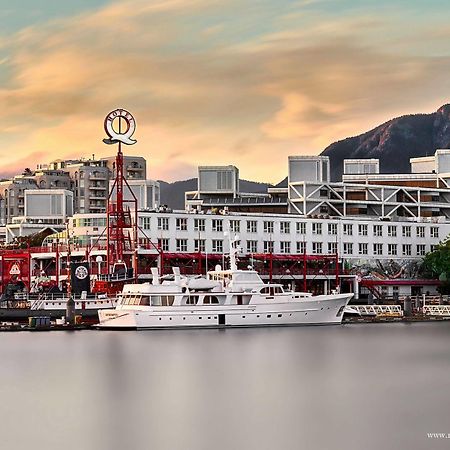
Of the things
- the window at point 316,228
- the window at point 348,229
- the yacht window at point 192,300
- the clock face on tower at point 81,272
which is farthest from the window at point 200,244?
the yacht window at point 192,300

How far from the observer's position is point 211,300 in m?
102

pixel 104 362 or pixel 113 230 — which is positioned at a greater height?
pixel 113 230

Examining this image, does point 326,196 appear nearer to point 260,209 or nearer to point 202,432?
point 260,209

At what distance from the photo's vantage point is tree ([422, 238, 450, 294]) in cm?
14100

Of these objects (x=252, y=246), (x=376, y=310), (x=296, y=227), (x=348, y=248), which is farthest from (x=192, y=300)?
(x=348, y=248)

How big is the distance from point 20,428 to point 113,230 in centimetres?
7600

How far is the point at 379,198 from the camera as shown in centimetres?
15662

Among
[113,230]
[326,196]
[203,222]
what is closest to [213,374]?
[113,230]

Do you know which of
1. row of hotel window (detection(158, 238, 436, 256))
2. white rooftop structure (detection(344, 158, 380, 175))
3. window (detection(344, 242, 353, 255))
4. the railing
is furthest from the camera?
white rooftop structure (detection(344, 158, 380, 175))

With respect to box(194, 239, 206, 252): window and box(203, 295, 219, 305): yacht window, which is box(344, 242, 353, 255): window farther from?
box(203, 295, 219, 305): yacht window

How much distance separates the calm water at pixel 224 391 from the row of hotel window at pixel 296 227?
38.6 m

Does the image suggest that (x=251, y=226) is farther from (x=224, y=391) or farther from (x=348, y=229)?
(x=224, y=391)

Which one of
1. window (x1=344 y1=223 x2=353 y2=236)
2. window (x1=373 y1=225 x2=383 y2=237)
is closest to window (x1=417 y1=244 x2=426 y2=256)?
window (x1=373 y1=225 x2=383 y2=237)

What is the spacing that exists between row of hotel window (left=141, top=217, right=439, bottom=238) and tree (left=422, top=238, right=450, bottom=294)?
457cm
